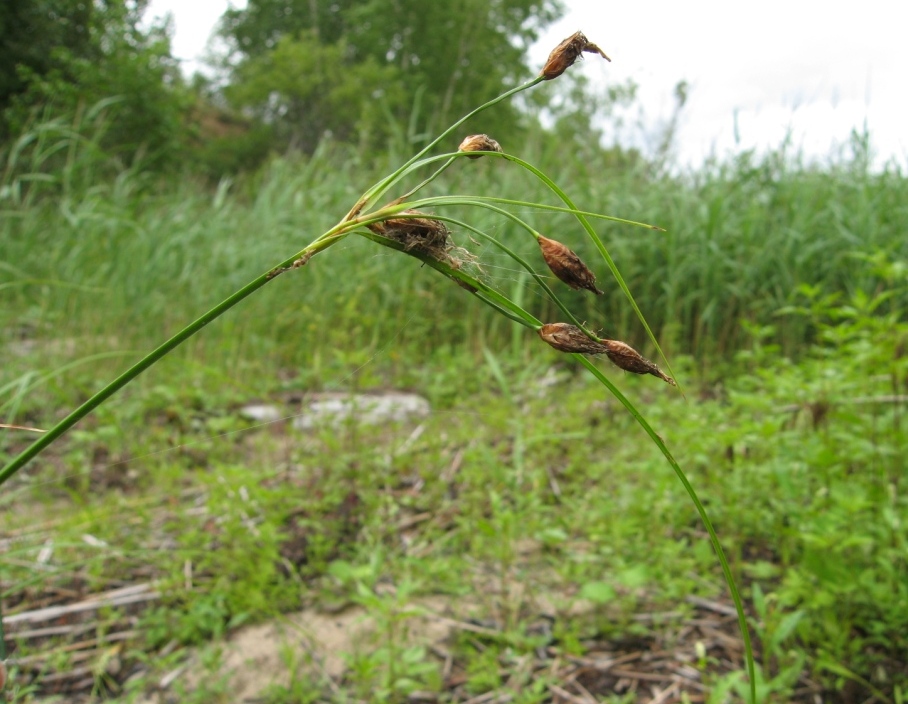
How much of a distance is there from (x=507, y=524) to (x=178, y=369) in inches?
80.7

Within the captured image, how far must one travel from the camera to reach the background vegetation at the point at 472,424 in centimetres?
157

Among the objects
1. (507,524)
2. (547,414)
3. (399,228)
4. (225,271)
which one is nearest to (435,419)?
(547,414)

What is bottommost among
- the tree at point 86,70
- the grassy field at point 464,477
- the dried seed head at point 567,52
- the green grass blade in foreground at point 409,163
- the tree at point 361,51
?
the grassy field at point 464,477

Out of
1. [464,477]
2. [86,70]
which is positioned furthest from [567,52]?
[86,70]

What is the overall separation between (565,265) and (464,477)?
1.77 meters

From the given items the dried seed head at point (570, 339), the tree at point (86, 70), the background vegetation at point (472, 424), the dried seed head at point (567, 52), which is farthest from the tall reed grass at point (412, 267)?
the dried seed head at point (570, 339)

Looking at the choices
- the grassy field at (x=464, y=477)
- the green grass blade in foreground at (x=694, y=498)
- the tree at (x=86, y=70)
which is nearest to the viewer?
the green grass blade in foreground at (x=694, y=498)

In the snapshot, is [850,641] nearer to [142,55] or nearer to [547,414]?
[547,414]

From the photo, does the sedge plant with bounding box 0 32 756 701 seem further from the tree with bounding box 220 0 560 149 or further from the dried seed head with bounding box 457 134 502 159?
the tree with bounding box 220 0 560 149

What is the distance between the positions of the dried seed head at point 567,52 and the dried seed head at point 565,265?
123mm

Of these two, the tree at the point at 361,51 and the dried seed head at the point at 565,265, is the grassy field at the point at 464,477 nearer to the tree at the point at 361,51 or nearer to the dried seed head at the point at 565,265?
the dried seed head at the point at 565,265

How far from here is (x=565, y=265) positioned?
45 centimetres

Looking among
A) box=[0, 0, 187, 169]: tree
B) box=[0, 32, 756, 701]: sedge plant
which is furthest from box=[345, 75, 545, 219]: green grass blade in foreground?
box=[0, 0, 187, 169]: tree

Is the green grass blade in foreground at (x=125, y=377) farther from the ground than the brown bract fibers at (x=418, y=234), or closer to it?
closer to it
